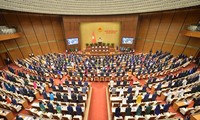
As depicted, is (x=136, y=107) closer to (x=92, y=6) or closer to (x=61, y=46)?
(x=92, y=6)

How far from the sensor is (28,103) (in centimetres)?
799

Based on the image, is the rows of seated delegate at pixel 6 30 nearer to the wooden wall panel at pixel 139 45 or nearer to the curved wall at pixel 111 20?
the curved wall at pixel 111 20

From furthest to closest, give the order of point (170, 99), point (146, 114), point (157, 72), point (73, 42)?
point (73, 42)
point (157, 72)
point (170, 99)
point (146, 114)

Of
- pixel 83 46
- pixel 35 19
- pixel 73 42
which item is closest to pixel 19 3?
pixel 35 19

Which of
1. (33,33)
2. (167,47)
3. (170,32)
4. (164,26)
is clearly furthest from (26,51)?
(170,32)

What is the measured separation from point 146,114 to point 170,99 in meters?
2.10

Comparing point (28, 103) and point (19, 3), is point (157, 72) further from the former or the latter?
point (19, 3)

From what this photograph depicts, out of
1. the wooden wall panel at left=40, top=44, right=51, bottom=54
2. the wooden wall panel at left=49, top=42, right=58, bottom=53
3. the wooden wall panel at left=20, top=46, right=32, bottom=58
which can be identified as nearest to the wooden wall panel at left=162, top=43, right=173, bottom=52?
the wooden wall panel at left=49, top=42, right=58, bottom=53

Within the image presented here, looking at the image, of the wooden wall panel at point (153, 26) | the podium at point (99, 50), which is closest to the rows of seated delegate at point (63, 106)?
the podium at point (99, 50)

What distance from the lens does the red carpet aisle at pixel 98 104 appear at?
701 cm

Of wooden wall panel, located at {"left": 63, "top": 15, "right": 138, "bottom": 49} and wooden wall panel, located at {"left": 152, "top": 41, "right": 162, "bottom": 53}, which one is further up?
wooden wall panel, located at {"left": 63, "top": 15, "right": 138, "bottom": 49}

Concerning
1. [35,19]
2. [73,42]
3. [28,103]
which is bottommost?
[28,103]

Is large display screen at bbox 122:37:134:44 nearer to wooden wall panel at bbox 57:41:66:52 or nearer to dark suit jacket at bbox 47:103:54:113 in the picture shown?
wooden wall panel at bbox 57:41:66:52

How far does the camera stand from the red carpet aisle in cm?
701
